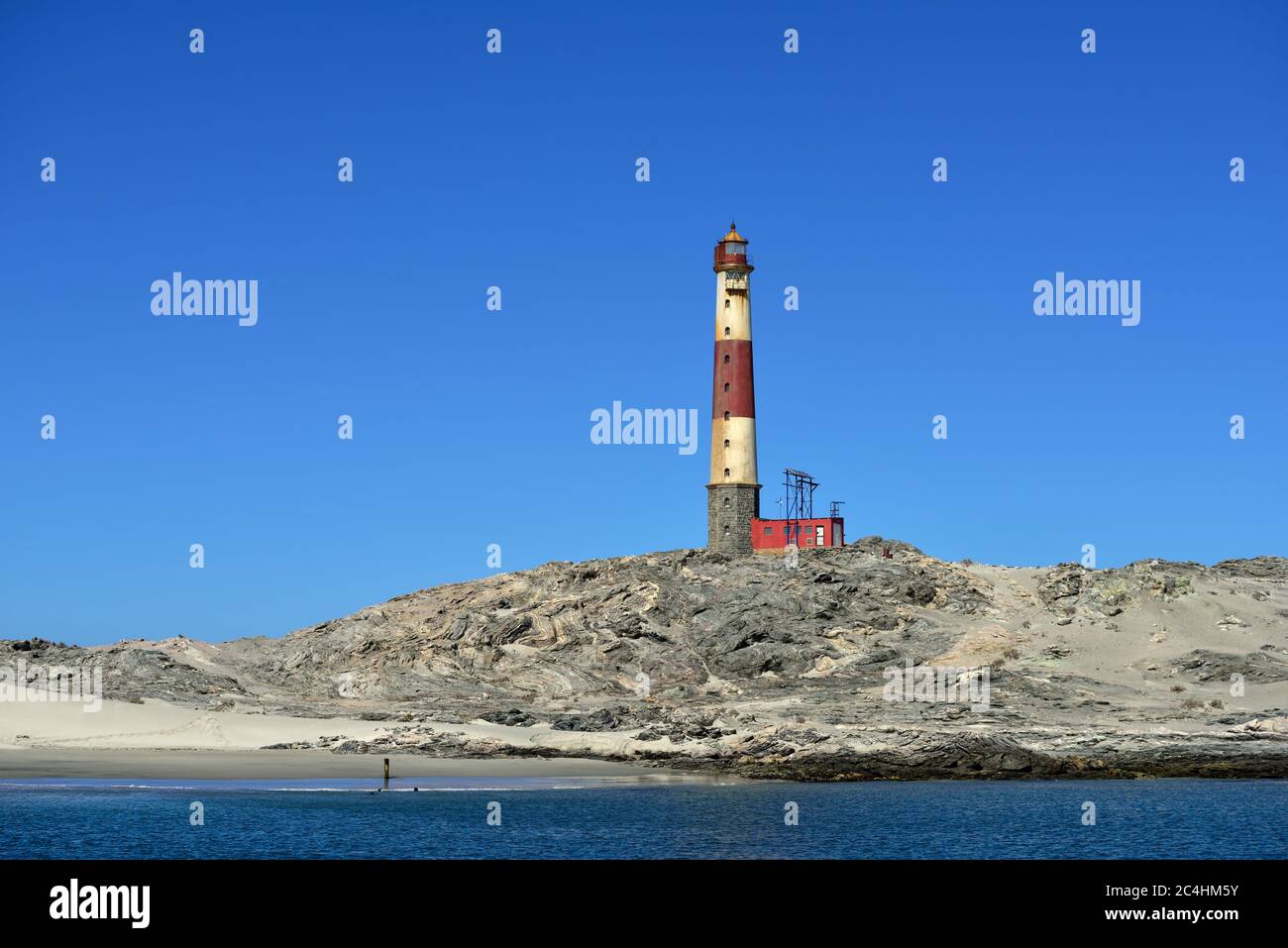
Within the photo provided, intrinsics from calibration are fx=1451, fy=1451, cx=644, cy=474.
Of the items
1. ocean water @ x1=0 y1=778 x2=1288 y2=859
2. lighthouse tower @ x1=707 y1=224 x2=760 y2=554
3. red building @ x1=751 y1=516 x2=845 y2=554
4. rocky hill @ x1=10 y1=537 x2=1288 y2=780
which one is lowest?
ocean water @ x1=0 y1=778 x2=1288 y2=859

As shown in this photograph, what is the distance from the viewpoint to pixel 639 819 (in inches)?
1551

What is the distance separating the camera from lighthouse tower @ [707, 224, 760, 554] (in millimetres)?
76188

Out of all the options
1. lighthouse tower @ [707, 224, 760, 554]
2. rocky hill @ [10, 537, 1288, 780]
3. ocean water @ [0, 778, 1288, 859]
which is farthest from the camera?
lighthouse tower @ [707, 224, 760, 554]

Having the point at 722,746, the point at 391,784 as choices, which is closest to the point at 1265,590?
the point at 722,746

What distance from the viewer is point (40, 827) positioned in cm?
3600

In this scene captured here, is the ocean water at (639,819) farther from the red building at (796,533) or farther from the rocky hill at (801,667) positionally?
the red building at (796,533)

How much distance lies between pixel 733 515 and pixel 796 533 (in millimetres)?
3881

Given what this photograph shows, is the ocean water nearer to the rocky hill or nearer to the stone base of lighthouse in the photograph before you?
the rocky hill

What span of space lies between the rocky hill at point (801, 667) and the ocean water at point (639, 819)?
4.49 meters

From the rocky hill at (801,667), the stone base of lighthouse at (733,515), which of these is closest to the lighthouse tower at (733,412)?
the stone base of lighthouse at (733,515)

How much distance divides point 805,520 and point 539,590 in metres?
14.9

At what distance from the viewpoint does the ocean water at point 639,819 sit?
114ft

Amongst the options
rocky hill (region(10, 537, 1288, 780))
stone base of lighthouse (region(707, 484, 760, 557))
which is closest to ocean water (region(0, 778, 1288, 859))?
rocky hill (region(10, 537, 1288, 780))
